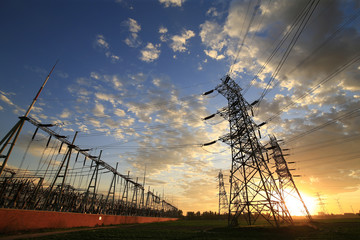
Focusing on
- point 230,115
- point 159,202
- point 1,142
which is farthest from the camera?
point 159,202

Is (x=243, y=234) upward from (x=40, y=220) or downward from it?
downward

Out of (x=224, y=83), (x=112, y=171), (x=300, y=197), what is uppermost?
(x=224, y=83)

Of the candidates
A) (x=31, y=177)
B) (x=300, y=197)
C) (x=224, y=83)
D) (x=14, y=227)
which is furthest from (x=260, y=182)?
(x=31, y=177)

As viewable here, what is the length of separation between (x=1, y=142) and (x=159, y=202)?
6839 cm

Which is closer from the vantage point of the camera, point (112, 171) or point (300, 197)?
point (300, 197)

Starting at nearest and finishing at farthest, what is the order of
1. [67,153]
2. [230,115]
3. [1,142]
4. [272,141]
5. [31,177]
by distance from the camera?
[1,142], [230,115], [67,153], [31,177], [272,141]

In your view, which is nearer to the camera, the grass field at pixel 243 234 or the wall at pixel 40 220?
the grass field at pixel 243 234

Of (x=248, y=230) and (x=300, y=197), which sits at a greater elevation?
(x=300, y=197)

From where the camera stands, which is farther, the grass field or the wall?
the wall

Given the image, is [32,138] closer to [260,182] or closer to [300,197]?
[260,182]

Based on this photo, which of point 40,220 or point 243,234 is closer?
point 243,234

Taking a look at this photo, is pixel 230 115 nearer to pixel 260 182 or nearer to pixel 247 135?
pixel 247 135

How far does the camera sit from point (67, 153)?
64.7 feet

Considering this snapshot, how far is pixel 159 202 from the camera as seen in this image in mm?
71438
